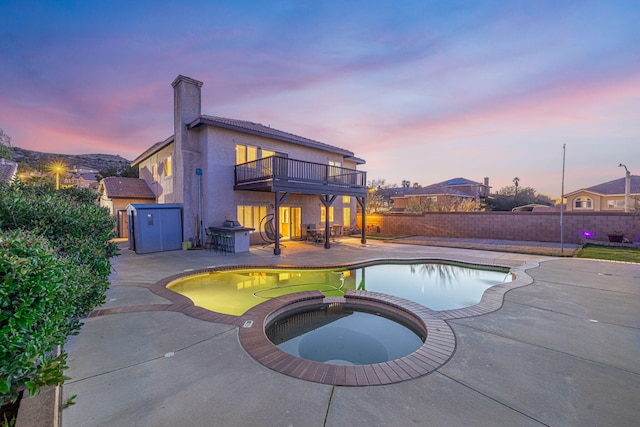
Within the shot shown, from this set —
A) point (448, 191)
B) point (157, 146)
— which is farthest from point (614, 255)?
point (448, 191)

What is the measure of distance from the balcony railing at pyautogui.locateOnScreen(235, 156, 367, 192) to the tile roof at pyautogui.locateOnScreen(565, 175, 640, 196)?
28.2m

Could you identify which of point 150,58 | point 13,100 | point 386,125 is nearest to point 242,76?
point 150,58

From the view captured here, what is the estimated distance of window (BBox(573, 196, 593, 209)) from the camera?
89.3 ft

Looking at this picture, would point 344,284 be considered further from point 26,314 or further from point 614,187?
point 614,187

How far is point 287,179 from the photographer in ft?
36.2

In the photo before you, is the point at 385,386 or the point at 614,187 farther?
the point at 614,187

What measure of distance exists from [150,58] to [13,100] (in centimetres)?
1245

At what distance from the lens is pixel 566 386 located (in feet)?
8.09

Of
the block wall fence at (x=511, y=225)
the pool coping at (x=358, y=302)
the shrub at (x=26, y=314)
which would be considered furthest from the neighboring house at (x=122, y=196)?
the shrub at (x=26, y=314)

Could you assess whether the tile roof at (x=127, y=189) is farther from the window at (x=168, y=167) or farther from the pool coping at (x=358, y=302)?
the pool coping at (x=358, y=302)

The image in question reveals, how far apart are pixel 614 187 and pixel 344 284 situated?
34.8 metres

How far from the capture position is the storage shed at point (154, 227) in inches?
408

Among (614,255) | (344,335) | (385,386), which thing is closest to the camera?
(385,386)

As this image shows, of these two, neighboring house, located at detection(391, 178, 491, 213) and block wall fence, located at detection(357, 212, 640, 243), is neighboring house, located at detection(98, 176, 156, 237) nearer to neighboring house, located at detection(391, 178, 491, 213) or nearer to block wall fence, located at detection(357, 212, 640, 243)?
block wall fence, located at detection(357, 212, 640, 243)
